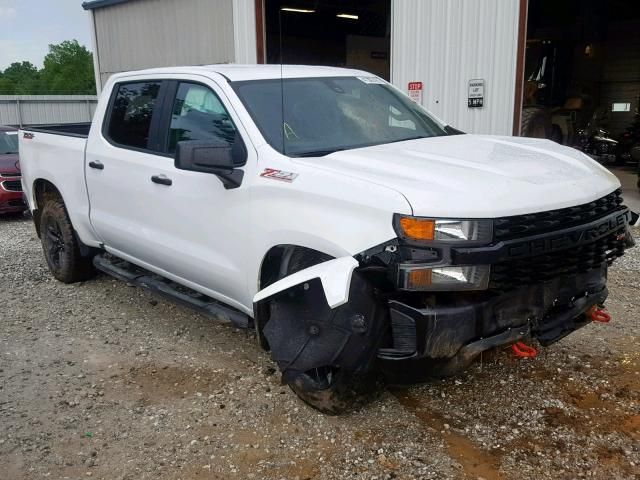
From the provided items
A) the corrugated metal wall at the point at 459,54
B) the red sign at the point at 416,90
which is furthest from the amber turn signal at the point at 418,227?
the red sign at the point at 416,90

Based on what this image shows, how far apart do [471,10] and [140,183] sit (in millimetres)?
6213

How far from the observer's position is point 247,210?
374 cm

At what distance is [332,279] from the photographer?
2984 millimetres

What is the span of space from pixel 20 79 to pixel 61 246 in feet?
285

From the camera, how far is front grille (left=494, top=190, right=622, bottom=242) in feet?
9.78

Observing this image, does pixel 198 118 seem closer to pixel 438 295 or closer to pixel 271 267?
pixel 271 267

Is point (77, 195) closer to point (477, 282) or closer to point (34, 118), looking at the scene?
point (477, 282)

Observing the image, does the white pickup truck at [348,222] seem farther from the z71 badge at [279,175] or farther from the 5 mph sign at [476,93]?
the 5 mph sign at [476,93]

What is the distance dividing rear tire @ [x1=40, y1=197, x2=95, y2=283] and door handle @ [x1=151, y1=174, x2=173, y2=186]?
190 centimetres

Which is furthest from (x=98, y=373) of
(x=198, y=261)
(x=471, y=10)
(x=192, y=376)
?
(x=471, y=10)

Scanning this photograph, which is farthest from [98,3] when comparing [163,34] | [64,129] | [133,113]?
[133,113]

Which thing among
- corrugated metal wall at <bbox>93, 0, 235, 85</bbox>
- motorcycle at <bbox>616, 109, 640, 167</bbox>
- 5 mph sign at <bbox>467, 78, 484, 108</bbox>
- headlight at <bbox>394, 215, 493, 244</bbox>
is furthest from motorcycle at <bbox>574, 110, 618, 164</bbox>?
headlight at <bbox>394, 215, 493, 244</bbox>

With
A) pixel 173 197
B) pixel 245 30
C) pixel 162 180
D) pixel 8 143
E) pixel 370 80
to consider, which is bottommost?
pixel 8 143

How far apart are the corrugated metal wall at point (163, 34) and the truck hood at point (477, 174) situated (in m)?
9.70
